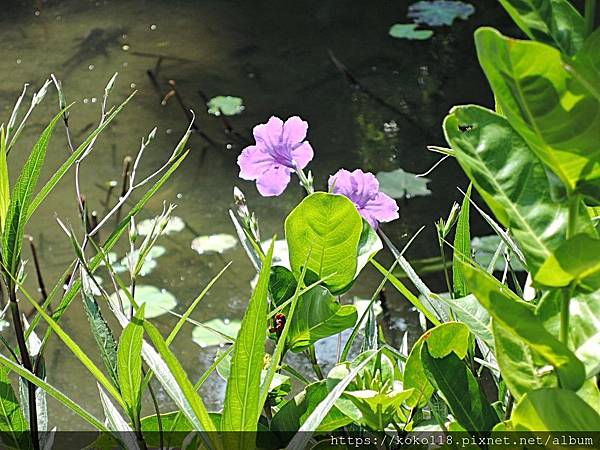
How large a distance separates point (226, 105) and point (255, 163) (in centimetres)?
208

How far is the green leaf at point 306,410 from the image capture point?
19.6 inches

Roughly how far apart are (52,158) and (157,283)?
66cm

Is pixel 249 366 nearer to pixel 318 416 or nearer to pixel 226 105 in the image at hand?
pixel 318 416

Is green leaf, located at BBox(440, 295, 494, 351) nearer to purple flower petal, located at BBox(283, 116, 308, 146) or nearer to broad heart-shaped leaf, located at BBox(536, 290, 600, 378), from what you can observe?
broad heart-shaped leaf, located at BBox(536, 290, 600, 378)

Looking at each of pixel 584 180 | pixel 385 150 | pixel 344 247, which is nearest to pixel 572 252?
pixel 584 180

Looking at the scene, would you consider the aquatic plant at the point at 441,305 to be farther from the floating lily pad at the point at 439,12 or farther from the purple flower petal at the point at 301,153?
the floating lily pad at the point at 439,12

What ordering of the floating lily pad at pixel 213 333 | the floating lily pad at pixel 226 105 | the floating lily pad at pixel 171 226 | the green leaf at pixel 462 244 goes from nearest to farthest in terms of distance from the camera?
the green leaf at pixel 462 244, the floating lily pad at pixel 213 333, the floating lily pad at pixel 171 226, the floating lily pad at pixel 226 105

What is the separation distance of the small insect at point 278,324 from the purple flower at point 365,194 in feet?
0.30

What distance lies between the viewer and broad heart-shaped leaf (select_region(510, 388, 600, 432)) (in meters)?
0.37

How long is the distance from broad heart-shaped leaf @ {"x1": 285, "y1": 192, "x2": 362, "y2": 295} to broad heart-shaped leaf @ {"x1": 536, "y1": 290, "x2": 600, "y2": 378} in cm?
13

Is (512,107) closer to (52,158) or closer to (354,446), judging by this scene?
(354,446)

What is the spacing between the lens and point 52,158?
8.26 ft

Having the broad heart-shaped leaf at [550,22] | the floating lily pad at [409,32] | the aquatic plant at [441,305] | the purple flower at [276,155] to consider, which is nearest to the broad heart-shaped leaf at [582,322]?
the aquatic plant at [441,305]

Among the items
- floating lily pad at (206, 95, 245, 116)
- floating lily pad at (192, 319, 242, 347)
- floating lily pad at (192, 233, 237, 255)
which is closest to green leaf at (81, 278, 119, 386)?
floating lily pad at (192, 319, 242, 347)
